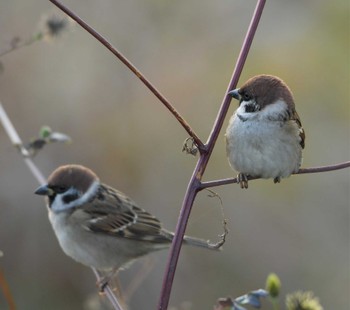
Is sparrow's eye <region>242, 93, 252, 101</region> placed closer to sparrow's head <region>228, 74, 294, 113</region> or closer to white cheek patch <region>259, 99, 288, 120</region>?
sparrow's head <region>228, 74, 294, 113</region>

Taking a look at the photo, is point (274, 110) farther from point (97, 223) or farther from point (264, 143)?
point (97, 223)

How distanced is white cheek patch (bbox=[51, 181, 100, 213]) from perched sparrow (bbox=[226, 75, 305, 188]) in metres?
1.01

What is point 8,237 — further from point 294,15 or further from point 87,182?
point 294,15

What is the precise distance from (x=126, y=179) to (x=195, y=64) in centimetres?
138

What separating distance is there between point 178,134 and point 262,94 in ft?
11.9

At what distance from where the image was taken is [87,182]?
3465 mm

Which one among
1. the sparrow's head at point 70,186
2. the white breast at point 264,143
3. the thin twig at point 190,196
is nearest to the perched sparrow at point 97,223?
the sparrow's head at point 70,186

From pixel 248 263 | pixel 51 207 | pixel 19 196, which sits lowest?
pixel 248 263

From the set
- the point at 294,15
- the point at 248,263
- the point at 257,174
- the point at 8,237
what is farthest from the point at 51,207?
the point at 294,15

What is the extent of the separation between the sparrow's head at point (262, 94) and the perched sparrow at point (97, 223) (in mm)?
831

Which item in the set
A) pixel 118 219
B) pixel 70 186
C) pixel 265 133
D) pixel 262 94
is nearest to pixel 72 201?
pixel 70 186

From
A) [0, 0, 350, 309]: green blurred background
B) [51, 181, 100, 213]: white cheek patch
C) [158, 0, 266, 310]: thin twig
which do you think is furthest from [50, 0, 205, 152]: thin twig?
[0, 0, 350, 309]: green blurred background

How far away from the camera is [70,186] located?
3.38m

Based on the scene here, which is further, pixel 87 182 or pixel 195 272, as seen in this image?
pixel 195 272
